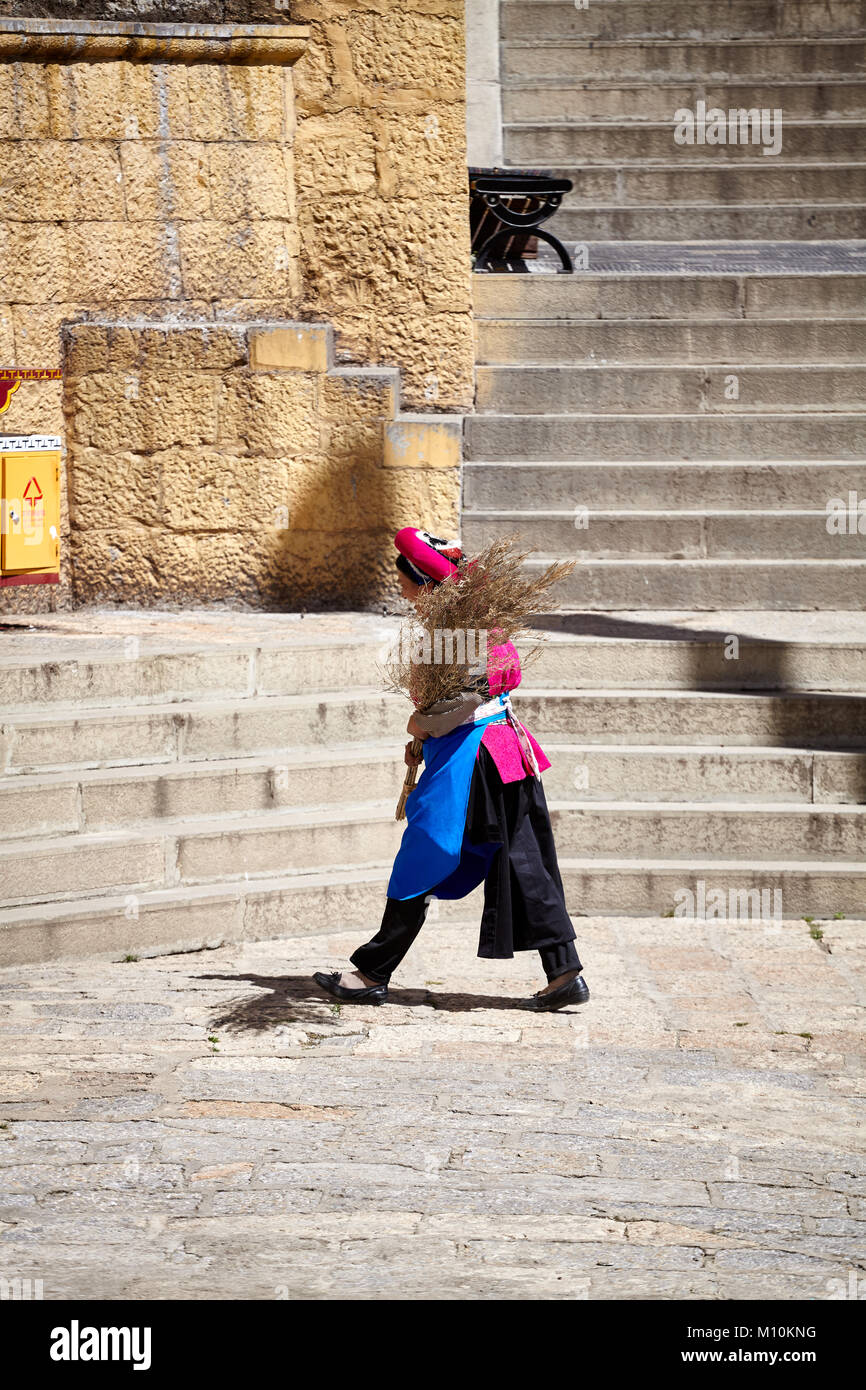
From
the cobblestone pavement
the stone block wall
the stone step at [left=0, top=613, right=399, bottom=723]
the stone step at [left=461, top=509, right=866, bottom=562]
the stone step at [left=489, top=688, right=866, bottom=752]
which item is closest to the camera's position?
the cobblestone pavement

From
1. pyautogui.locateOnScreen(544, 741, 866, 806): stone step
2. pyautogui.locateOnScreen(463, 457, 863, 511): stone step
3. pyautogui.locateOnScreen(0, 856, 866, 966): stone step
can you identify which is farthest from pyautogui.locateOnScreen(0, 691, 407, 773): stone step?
pyautogui.locateOnScreen(463, 457, 863, 511): stone step

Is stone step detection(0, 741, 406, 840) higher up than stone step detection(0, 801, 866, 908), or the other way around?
stone step detection(0, 741, 406, 840)

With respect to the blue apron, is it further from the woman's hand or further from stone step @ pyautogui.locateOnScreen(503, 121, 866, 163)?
stone step @ pyautogui.locateOnScreen(503, 121, 866, 163)

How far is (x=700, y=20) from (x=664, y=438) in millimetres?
5074

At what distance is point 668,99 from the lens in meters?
12.0

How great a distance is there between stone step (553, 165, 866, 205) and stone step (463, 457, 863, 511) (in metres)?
3.43

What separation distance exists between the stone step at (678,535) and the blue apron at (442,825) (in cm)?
349

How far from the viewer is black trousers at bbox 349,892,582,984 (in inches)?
216

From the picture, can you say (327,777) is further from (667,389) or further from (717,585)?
(667,389)

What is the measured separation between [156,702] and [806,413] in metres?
4.62

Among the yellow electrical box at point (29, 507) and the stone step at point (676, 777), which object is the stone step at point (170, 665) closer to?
the yellow electrical box at point (29, 507)

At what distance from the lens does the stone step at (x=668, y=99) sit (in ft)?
39.1

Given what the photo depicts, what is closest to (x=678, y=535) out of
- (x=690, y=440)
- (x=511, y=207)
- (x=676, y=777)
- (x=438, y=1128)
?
(x=690, y=440)

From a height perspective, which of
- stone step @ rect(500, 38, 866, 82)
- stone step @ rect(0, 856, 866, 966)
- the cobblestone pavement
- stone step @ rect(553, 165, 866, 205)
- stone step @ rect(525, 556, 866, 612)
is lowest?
the cobblestone pavement
